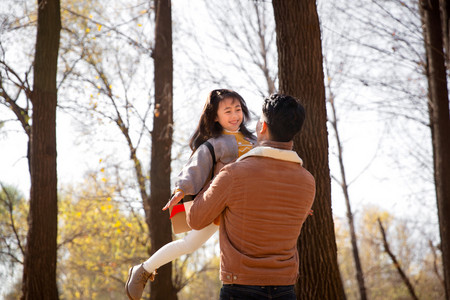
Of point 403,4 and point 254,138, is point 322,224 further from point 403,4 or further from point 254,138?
point 403,4

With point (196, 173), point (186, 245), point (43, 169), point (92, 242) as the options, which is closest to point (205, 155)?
point (196, 173)

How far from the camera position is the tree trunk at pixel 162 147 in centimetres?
938

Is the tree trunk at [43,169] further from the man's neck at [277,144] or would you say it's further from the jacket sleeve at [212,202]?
the man's neck at [277,144]

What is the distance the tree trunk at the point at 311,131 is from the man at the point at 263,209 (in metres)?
1.53

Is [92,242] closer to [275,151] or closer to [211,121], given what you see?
[211,121]

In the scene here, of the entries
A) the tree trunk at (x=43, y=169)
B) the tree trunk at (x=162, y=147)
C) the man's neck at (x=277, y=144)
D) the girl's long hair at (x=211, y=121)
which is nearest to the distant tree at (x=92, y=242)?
the tree trunk at (x=162, y=147)

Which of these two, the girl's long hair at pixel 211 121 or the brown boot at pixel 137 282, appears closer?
the brown boot at pixel 137 282

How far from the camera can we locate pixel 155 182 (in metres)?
9.52

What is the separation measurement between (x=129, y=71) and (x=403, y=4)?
7482 millimetres

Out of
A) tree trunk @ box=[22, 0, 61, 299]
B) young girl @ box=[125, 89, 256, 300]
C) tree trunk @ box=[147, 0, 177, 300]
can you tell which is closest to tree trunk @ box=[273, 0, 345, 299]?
young girl @ box=[125, 89, 256, 300]

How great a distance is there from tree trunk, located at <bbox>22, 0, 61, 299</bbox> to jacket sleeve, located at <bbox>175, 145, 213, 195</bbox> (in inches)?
185

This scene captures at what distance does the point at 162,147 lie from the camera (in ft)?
31.6

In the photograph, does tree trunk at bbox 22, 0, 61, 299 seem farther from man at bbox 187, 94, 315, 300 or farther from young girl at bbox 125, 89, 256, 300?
man at bbox 187, 94, 315, 300

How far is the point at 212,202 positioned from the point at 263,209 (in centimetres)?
27
